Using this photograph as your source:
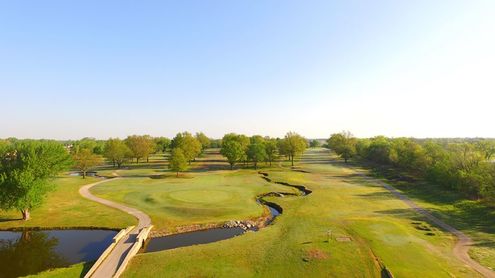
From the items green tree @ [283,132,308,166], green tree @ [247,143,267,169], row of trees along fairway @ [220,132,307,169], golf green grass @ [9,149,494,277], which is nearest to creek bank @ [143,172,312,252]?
golf green grass @ [9,149,494,277]

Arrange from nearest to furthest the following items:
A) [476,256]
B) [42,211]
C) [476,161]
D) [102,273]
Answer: [102,273]
[476,256]
[42,211]
[476,161]

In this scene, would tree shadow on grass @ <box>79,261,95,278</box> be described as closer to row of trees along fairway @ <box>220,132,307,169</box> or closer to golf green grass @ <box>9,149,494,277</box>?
golf green grass @ <box>9,149,494,277</box>

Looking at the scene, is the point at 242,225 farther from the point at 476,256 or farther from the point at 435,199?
the point at 435,199

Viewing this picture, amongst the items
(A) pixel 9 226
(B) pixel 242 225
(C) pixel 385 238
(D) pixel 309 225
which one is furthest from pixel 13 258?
(C) pixel 385 238

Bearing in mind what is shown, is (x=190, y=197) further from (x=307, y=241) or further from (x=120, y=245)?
(x=307, y=241)

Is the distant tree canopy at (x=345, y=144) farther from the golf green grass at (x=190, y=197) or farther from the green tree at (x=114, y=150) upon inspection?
the green tree at (x=114, y=150)
